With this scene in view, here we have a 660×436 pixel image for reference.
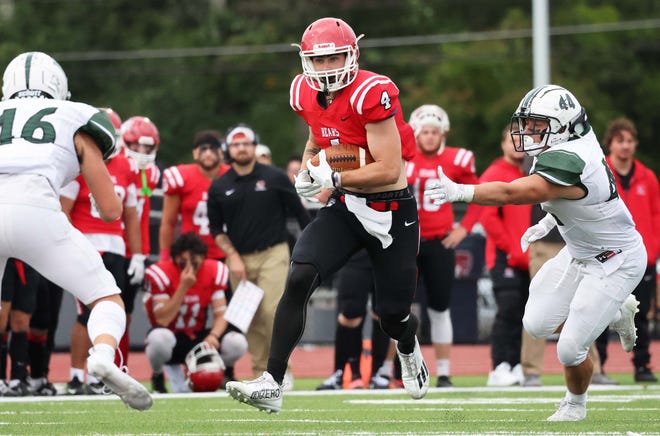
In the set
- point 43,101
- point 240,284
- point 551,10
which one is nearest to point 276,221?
point 240,284

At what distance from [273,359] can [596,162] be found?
1.77 metres

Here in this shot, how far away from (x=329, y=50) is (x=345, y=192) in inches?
27.2

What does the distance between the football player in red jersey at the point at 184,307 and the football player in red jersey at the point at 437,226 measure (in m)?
1.39

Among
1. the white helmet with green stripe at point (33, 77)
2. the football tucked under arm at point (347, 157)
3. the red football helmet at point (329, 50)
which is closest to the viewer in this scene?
the white helmet with green stripe at point (33, 77)

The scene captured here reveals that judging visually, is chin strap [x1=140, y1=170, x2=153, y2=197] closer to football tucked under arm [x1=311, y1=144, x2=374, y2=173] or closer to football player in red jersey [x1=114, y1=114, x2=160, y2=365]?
football player in red jersey [x1=114, y1=114, x2=160, y2=365]

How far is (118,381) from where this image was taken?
5602 mm

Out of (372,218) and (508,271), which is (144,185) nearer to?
(508,271)

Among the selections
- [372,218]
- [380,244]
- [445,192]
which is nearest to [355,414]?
[380,244]

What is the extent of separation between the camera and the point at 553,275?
686 centimetres

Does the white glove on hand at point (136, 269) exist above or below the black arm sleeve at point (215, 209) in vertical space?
below

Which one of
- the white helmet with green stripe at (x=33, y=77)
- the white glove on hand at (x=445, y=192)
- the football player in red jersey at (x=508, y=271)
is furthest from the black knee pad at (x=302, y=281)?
the football player in red jersey at (x=508, y=271)

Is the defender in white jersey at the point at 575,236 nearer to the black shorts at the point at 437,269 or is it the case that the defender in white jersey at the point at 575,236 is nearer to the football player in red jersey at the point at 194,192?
the black shorts at the point at 437,269

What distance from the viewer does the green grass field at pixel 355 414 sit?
636cm

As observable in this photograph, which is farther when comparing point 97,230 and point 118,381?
point 97,230
